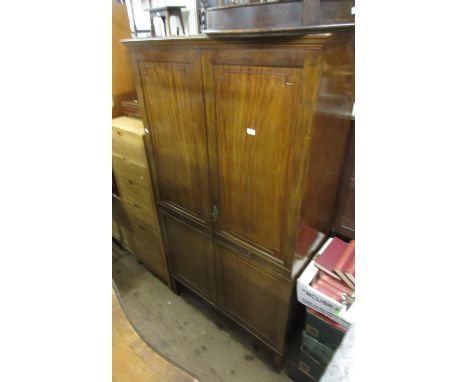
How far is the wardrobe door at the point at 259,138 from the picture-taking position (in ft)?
2.56

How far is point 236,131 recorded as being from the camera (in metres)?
0.96

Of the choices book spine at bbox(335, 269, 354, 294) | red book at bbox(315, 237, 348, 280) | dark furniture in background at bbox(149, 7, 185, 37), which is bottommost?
book spine at bbox(335, 269, 354, 294)

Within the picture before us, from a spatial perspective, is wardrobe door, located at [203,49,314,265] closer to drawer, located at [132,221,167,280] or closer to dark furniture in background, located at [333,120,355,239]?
dark furniture in background, located at [333,120,355,239]

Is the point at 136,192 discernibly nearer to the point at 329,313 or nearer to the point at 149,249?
the point at 149,249

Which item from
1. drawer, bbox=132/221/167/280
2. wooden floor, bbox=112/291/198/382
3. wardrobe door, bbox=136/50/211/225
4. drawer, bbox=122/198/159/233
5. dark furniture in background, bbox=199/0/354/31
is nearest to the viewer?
wooden floor, bbox=112/291/198/382

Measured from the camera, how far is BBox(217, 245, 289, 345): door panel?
1.21 metres

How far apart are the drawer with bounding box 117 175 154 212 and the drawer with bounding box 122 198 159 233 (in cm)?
4

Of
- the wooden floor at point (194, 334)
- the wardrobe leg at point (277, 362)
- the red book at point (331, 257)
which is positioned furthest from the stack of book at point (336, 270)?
the wooden floor at point (194, 334)

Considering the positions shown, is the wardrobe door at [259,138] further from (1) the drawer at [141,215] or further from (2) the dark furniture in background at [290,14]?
(1) the drawer at [141,215]

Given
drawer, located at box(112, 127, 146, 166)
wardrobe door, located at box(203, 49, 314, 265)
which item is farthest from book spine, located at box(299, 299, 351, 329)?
drawer, located at box(112, 127, 146, 166)

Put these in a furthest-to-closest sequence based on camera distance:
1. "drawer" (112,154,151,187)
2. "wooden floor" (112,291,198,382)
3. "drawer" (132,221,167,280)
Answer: "drawer" (132,221,167,280)
"drawer" (112,154,151,187)
"wooden floor" (112,291,198,382)
